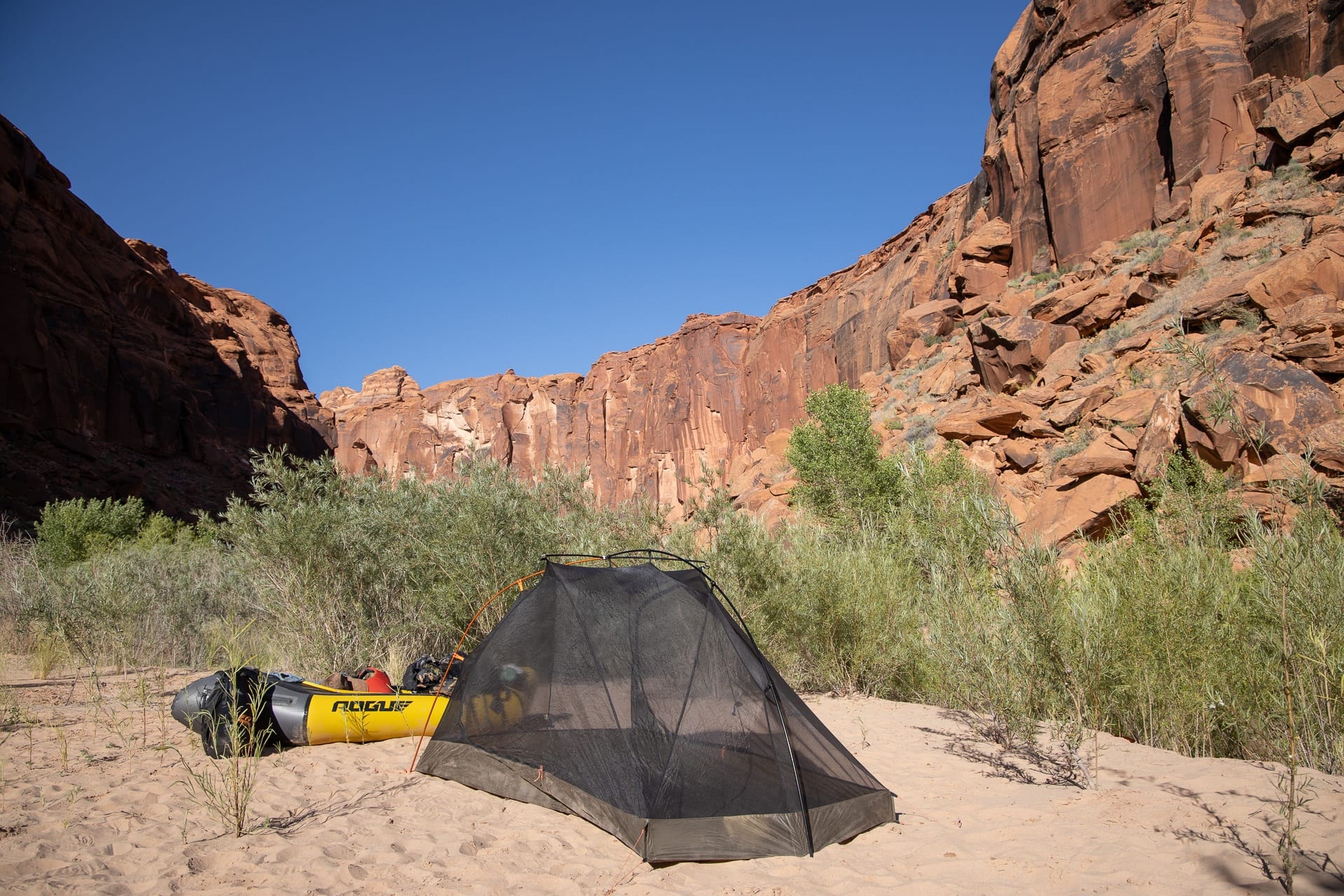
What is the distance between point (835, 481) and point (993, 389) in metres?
7.57

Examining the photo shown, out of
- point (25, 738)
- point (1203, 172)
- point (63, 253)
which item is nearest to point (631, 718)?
point (25, 738)

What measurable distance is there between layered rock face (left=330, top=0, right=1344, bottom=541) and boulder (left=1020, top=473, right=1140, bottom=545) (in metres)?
0.04

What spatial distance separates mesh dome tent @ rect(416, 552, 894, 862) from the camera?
394 cm

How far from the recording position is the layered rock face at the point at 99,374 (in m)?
28.9

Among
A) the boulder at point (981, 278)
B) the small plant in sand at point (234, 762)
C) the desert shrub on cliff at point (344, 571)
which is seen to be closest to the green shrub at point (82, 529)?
the desert shrub on cliff at point (344, 571)

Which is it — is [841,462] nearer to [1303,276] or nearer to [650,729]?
[1303,276]

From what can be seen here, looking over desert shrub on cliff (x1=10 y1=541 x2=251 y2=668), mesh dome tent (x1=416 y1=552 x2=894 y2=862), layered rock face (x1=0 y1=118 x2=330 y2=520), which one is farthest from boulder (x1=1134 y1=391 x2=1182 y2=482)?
layered rock face (x1=0 y1=118 x2=330 y2=520)

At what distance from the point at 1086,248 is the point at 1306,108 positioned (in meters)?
6.40

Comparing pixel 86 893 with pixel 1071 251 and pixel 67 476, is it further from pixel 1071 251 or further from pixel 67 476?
pixel 67 476

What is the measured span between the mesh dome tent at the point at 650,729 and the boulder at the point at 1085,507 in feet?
27.4

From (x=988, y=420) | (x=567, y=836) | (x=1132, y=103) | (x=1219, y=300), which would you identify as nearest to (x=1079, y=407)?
(x=988, y=420)

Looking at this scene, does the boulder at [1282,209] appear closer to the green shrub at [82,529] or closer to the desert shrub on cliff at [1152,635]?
the desert shrub on cliff at [1152,635]

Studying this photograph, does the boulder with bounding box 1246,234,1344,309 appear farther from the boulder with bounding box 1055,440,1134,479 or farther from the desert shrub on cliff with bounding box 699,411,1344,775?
the desert shrub on cliff with bounding box 699,411,1344,775

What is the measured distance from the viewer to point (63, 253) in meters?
33.5
